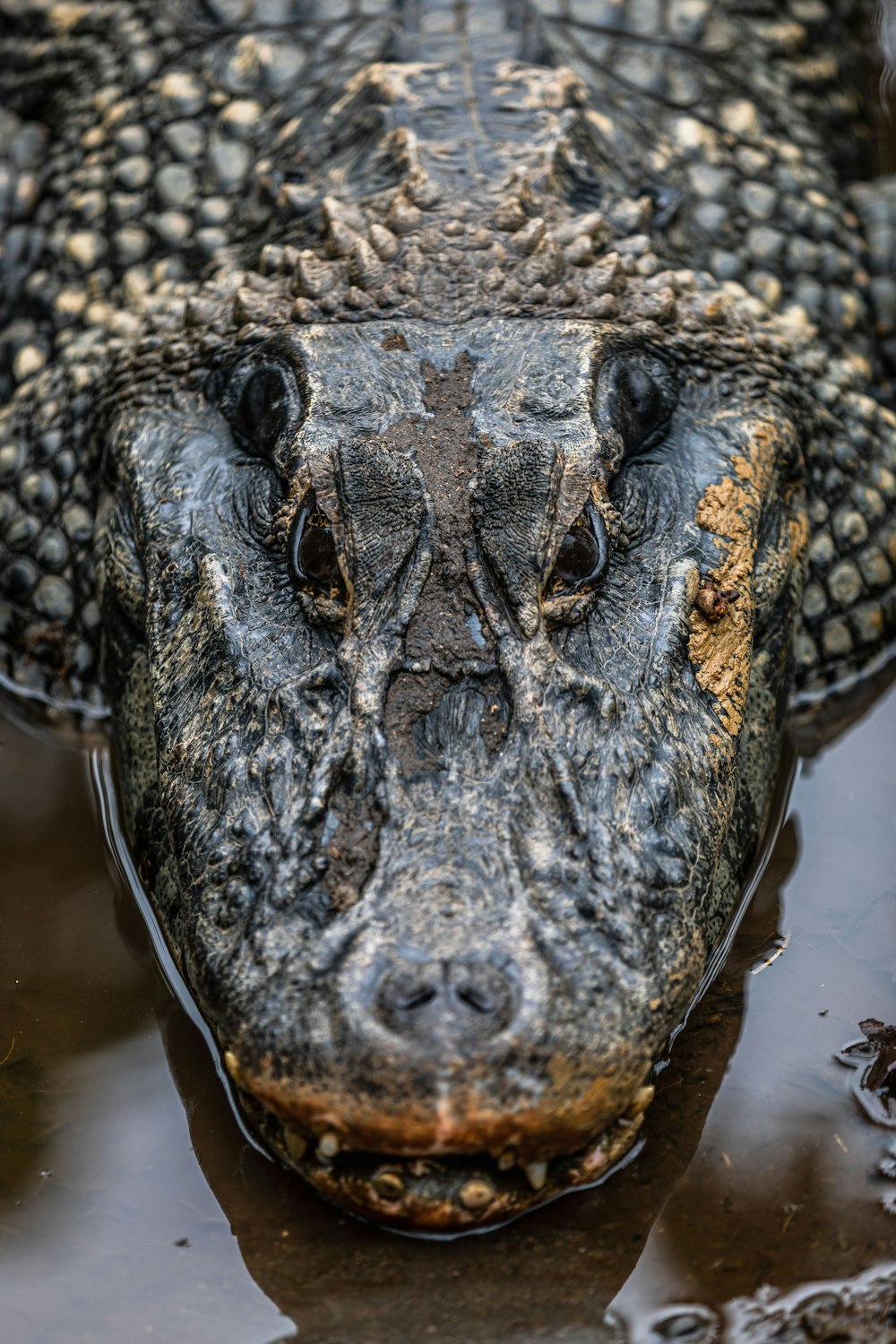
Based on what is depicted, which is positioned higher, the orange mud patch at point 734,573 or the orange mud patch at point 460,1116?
the orange mud patch at point 734,573

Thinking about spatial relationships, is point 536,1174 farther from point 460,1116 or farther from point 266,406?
point 266,406

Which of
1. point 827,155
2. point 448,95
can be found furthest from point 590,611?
point 827,155

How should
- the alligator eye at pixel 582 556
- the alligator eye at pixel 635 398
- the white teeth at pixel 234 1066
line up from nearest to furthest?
1. the white teeth at pixel 234 1066
2. the alligator eye at pixel 582 556
3. the alligator eye at pixel 635 398

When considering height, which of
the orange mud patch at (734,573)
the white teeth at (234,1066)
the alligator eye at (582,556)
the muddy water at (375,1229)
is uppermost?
the alligator eye at (582,556)

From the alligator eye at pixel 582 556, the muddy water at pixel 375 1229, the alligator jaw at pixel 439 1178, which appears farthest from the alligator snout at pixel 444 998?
the alligator eye at pixel 582 556

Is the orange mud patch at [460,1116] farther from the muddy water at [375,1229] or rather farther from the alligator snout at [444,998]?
the muddy water at [375,1229]

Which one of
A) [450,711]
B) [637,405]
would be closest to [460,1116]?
[450,711]

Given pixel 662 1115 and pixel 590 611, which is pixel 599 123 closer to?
pixel 590 611

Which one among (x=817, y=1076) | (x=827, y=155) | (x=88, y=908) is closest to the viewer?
(x=817, y=1076)

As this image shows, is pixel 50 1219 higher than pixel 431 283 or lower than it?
lower
